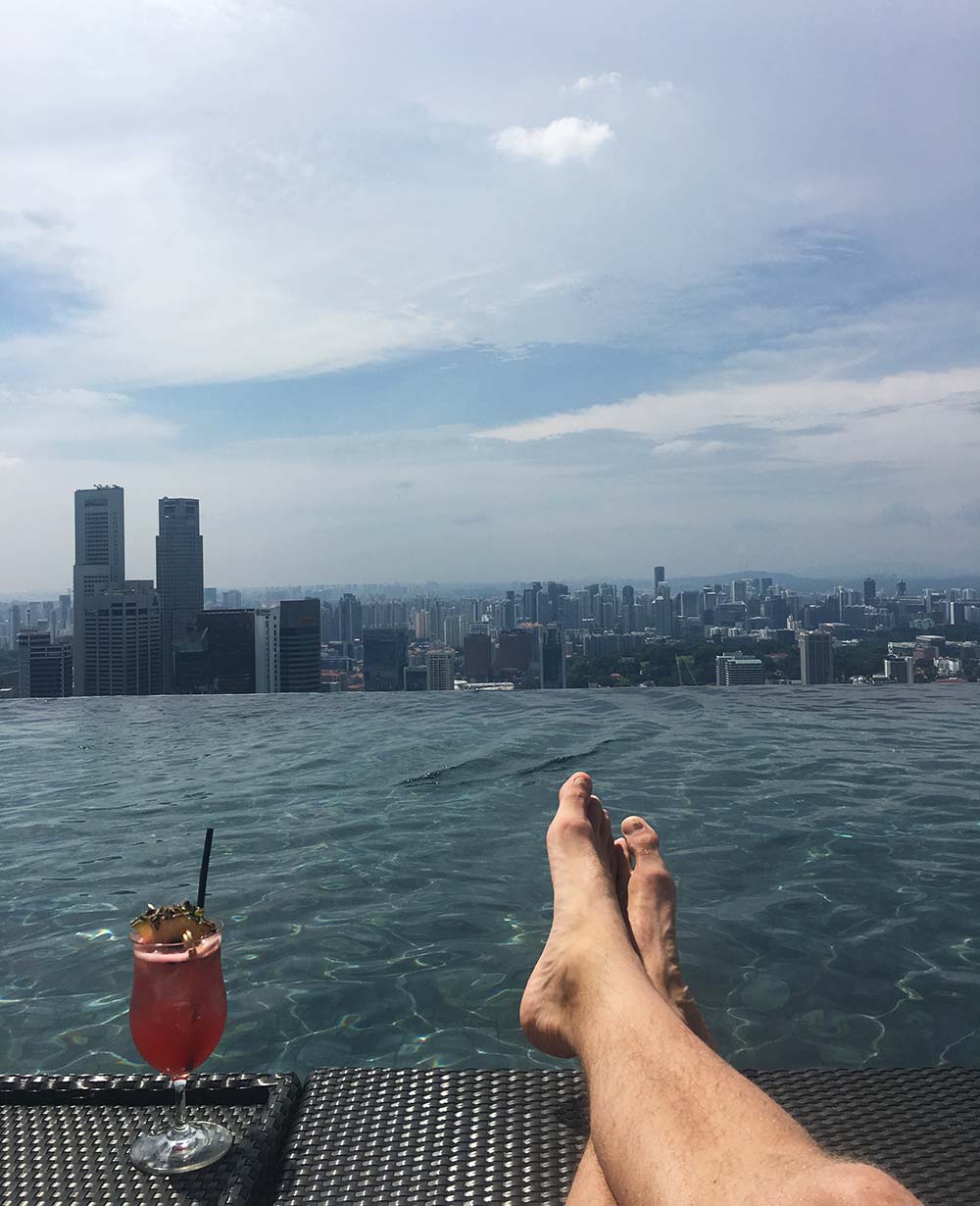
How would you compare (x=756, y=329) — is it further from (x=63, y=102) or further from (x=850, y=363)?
(x=63, y=102)

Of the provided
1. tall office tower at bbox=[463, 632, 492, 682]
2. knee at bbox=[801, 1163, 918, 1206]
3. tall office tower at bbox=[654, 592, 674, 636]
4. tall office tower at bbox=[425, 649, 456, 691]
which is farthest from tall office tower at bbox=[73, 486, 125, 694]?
knee at bbox=[801, 1163, 918, 1206]

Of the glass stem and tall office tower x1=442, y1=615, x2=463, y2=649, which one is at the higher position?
tall office tower x1=442, y1=615, x2=463, y2=649

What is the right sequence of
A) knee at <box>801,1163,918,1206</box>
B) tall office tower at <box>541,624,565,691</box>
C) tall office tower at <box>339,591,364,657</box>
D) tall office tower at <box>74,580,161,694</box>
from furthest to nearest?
tall office tower at <box>339,591,364,657</box> < tall office tower at <box>74,580,161,694</box> < tall office tower at <box>541,624,565,691</box> < knee at <box>801,1163,918,1206</box>

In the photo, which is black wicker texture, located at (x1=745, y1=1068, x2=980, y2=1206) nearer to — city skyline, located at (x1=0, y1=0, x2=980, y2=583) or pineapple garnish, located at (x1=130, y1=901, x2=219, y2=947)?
pineapple garnish, located at (x1=130, y1=901, x2=219, y2=947)

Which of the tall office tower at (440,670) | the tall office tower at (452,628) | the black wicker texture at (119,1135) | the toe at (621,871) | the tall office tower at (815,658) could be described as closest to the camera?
the black wicker texture at (119,1135)

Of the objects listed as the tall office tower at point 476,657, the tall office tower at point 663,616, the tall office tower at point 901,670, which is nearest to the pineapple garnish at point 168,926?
the tall office tower at point 901,670

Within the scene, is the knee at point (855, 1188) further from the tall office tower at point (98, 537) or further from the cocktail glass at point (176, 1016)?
the tall office tower at point (98, 537)

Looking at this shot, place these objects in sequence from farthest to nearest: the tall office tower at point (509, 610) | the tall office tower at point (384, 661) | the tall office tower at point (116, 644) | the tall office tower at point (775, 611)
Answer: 1. the tall office tower at point (509, 610)
2. the tall office tower at point (775, 611)
3. the tall office tower at point (116, 644)
4. the tall office tower at point (384, 661)

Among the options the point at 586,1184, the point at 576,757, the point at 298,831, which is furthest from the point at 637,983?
the point at 576,757
